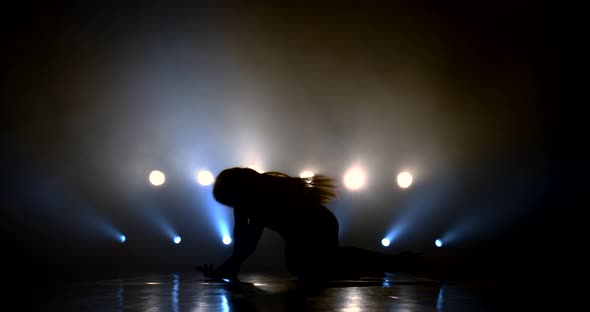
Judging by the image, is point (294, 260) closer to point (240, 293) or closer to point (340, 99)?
point (240, 293)

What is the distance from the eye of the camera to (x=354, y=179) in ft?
21.0

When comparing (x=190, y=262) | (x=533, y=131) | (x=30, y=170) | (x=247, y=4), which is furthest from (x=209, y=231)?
(x=533, y=131)

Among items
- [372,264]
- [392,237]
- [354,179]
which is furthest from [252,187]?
[392,237]

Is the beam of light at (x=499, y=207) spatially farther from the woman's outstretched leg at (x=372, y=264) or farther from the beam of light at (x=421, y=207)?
the woman's outstretched leg at (x=372, y=264)

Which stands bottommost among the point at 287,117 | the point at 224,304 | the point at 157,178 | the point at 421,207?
the point at 224,304

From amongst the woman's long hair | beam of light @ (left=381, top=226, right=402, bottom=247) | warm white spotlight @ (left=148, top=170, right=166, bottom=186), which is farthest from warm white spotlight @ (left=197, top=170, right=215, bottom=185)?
the woman's long hair

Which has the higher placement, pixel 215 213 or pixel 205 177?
pixel 205 177

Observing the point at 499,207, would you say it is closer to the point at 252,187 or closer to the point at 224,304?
the point at 252,187

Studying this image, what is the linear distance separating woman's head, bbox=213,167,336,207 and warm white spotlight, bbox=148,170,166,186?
3.48 meters

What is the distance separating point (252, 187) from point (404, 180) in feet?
13.4

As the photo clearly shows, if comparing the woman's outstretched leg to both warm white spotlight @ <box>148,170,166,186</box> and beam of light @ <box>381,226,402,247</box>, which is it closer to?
beam of light @ <box>381,226,402,247</box>

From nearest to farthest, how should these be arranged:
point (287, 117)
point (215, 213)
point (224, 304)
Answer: point (224, 304) → point (215, 213) → point (287, 117)

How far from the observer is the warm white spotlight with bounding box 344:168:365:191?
6371mm

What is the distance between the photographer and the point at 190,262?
5551mm
